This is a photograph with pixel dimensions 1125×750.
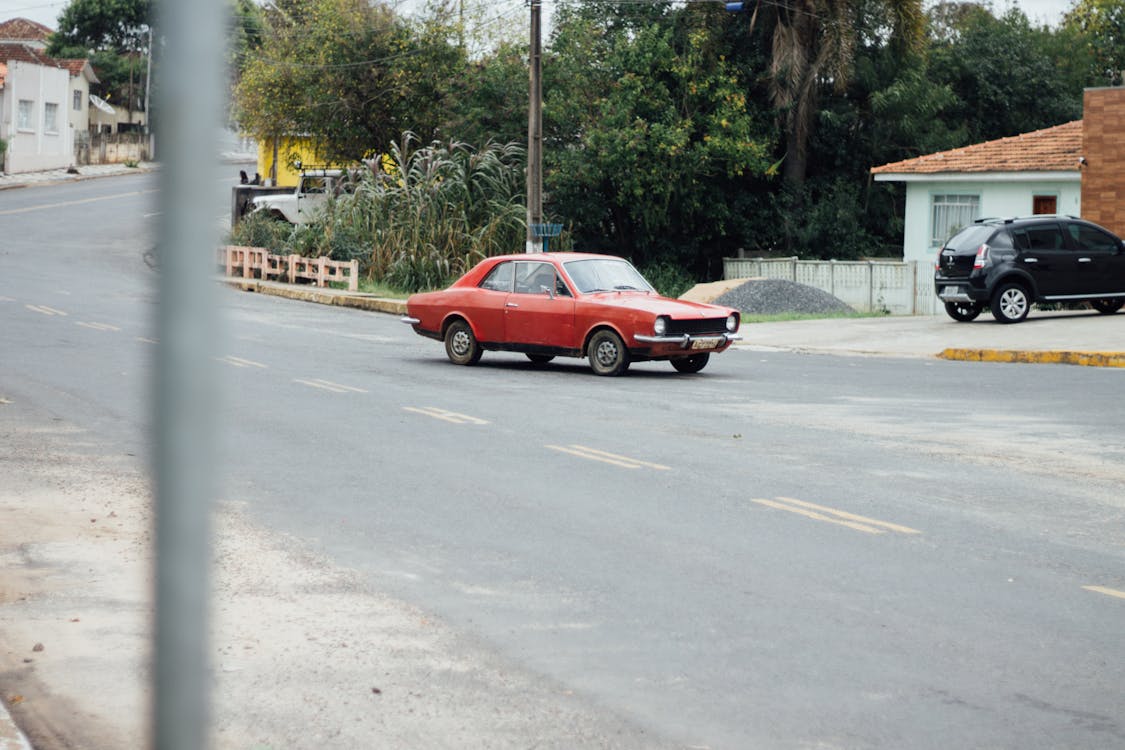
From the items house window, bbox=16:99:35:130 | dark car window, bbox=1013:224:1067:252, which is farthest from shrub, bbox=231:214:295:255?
house window, bbox=16:99:35:130

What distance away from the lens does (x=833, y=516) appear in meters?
9.80

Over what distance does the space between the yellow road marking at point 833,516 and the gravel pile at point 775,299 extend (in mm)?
21025

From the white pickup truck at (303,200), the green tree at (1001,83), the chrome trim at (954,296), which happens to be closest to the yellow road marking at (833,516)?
the chrome trim at (954,296)

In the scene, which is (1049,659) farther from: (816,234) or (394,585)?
(816,234)

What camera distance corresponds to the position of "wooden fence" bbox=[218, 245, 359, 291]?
36.5m

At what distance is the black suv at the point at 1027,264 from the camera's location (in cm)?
2628

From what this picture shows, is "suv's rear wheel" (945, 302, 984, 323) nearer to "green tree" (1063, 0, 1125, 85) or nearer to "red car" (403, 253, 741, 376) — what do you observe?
"red car" (403, 253, 741, 376)

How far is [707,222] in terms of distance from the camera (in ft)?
143

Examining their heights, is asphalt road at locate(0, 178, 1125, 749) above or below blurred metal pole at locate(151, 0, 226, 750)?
below

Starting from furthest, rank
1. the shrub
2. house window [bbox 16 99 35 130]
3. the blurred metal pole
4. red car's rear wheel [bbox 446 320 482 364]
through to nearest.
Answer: house window [bbox 16 99 35 130], the shrub, red car's rear wheel [bbox 446 320 482 364], the blurred metal pole

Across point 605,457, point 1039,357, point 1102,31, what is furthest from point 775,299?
point 1102,31

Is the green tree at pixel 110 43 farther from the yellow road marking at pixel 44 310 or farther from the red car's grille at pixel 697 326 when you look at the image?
the red car's grille at pixel 697 326

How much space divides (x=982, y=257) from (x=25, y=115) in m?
56.8

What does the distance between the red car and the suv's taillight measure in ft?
27.0
